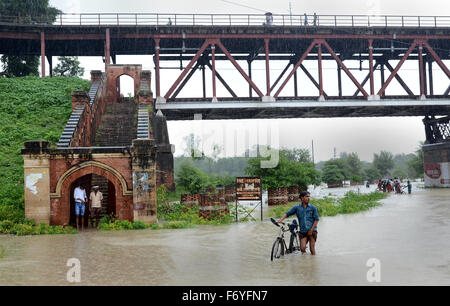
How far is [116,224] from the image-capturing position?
15594 millimetres

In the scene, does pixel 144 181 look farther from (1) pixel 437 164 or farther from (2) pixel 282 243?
(1) pixel 437 164

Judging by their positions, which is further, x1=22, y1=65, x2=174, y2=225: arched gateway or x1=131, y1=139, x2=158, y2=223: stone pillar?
x1=131, y1=139, x2=158, y2=223: stone pillar

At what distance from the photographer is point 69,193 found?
1612 centimetres

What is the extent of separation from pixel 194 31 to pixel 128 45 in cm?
568

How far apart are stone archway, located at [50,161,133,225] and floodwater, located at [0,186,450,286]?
1.53 meters

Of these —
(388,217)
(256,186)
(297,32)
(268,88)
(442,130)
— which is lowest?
(388,217)

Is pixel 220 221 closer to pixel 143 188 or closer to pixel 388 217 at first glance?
pixel 143 188

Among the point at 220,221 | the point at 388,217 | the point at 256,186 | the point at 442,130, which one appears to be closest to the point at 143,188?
the point at 220,221

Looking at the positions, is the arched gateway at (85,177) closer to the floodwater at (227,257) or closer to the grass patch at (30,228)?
the grass patch at (30,228)

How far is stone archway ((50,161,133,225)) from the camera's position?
15.7m

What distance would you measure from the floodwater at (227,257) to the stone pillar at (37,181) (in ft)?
5.84
